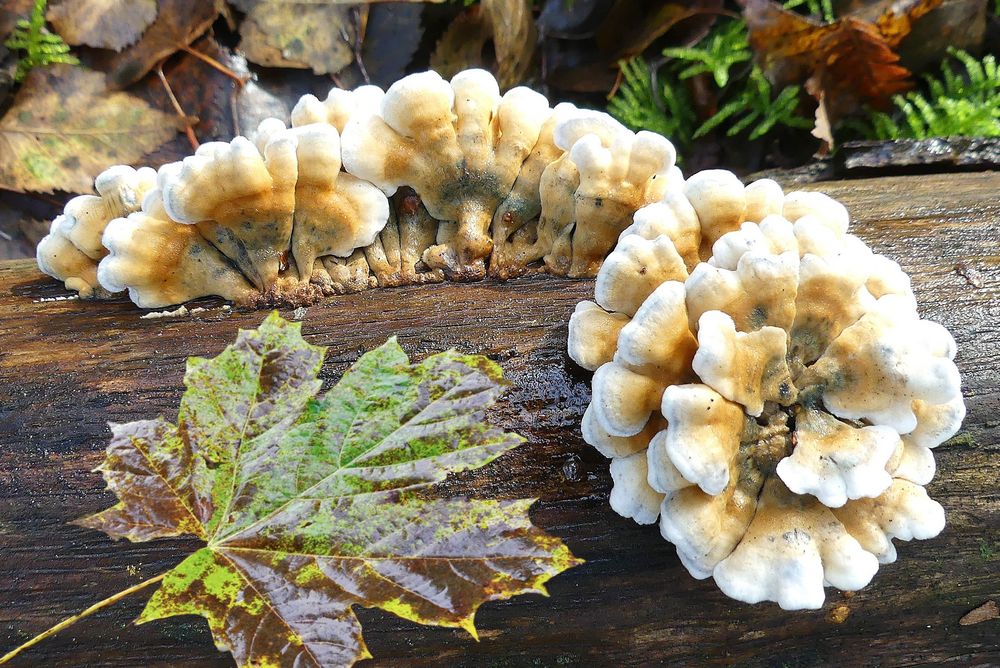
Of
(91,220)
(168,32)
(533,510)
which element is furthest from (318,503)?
(168,32)

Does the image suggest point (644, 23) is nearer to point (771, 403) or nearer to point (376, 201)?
point (376, 201)

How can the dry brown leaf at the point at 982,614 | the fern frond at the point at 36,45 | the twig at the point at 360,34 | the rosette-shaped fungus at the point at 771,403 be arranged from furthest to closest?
the twig at the point at 360,34 < the fern frond at the point at 36,45 < the dry brown leaf at the point at 982,614 < the rosette-shaped fungus at the point at 771,403

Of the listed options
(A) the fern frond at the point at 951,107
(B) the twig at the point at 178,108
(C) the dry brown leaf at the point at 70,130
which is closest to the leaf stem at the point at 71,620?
(C) the dry brown leaf at the point at 70,130

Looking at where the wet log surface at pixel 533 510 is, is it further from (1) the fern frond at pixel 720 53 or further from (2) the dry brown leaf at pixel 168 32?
(2) the dry brown leaf at pixel 168 32

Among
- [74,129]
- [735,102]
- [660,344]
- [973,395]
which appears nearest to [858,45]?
[735,102]

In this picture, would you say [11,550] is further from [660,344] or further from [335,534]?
[660,344]

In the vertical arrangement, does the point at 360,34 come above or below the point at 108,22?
below

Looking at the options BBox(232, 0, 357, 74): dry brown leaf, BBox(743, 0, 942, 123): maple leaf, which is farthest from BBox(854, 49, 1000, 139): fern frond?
BBox(232, 0, 357, 74): dry brown leaf

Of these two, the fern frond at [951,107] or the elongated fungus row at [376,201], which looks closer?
the elongated fungus row at [376,201]
